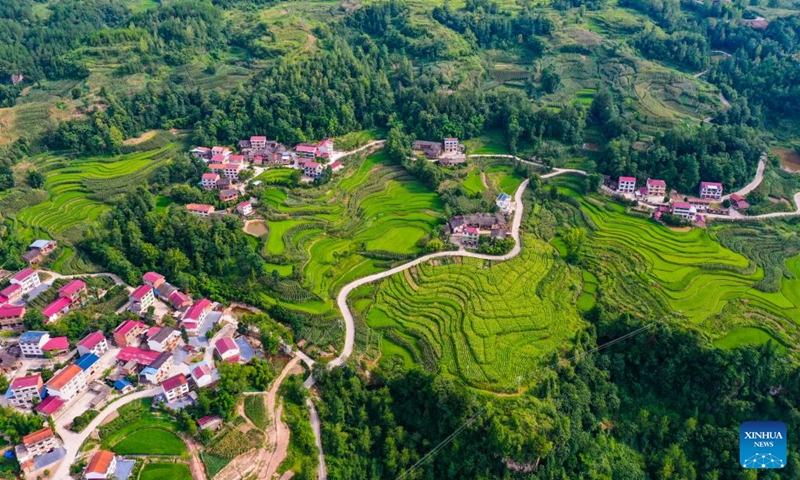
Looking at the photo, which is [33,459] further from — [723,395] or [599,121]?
[599,121]

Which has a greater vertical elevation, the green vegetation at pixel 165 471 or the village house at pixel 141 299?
the village house at pixel 141 299

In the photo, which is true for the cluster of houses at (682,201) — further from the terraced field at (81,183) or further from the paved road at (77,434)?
the terraced field at (81,183)

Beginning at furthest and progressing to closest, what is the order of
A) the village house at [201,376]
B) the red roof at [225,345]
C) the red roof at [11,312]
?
1. the red roof at [11,312]
2. the red roof at [225,345]
3. the village house at [201,376]

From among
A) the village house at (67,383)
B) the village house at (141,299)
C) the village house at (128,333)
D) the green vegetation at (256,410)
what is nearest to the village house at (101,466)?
→ the village house at (67,383)

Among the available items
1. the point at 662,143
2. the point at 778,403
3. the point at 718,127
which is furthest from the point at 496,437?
the point at 718,127

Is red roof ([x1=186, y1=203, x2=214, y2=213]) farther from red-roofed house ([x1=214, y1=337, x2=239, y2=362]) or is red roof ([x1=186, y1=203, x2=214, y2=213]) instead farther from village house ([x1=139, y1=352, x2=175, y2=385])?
village house ([x1=139, y1=352, x2=175, y2=385])

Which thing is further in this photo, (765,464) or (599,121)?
(599,121)

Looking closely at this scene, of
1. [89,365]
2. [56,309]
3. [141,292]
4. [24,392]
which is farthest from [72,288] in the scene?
[24,392]
